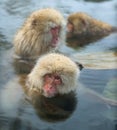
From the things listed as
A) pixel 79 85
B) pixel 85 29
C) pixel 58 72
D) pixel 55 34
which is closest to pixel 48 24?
pixel 55 34

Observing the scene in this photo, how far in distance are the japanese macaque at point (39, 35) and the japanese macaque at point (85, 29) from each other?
0.95 metres

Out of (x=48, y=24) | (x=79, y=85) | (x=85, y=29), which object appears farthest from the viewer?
(x=85, y=29)

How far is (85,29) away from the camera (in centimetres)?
612

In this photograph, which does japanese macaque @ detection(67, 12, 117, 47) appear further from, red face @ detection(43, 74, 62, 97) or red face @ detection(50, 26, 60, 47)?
red face @ detection(43, 74, 62, 97)

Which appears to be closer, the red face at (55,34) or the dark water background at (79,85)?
the dark water background at (79,85)

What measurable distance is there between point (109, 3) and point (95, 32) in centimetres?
72

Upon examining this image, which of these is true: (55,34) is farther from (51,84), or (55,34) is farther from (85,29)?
→ (85,29)

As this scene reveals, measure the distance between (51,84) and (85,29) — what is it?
Result: 258cm

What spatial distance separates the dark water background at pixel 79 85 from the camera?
3.27 metres

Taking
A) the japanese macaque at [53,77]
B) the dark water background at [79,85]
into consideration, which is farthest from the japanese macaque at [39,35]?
the japanese macaque at [53,77]

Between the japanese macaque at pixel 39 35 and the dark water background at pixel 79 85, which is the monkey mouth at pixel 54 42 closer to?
the japanese macaque at pixel 39 35

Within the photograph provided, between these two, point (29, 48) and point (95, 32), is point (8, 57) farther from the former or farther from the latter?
point (95, 32)

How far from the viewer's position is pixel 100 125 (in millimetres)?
3254

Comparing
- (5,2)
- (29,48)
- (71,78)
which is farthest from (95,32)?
(71,78)
